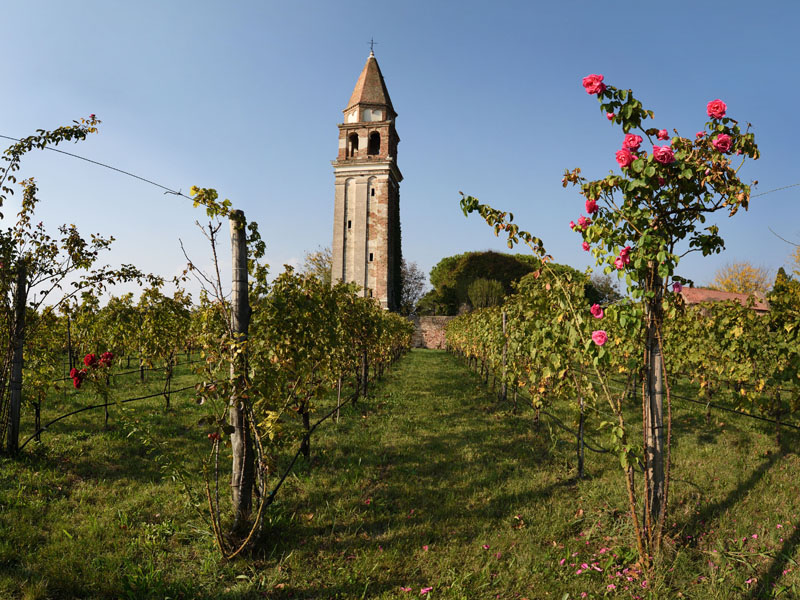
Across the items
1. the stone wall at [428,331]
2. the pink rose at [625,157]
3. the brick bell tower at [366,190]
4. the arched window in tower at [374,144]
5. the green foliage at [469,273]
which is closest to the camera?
the pink rose at [625,157]

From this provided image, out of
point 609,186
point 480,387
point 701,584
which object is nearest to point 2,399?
point 609,186

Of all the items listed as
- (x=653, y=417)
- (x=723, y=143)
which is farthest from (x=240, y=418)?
(x=723, y=143)

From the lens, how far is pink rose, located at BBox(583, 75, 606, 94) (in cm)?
302

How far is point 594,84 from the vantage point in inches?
119

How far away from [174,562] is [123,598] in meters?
0.41

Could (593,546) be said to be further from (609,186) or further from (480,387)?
(480,387)

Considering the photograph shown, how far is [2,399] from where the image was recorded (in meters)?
5.01

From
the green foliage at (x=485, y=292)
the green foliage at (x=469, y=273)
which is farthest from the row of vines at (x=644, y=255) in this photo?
the green foliage at (x=469, y=273)

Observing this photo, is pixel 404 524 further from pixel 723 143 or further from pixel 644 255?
pixel 723 143

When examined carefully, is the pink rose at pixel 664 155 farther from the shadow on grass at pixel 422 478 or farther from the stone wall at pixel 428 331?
the stone wall at pixel 428 331

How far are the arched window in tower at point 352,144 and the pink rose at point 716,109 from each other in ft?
114

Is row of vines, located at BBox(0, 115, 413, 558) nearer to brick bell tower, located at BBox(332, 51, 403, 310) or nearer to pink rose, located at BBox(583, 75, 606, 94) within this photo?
pink rose, located at BBox(583, 75, 606, 94)

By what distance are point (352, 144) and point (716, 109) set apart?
115 ft

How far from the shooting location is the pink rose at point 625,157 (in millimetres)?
2965
